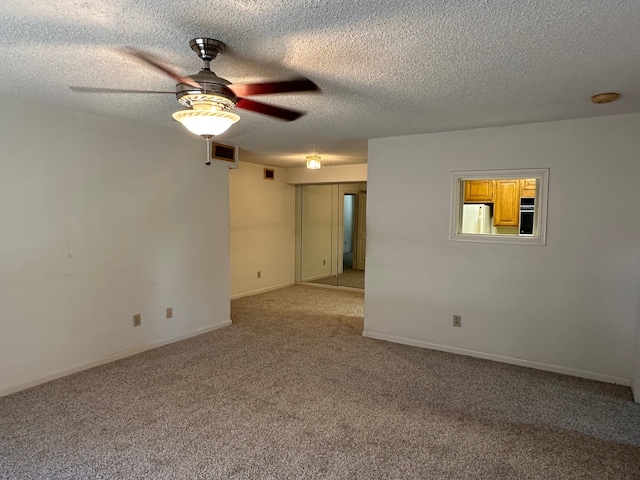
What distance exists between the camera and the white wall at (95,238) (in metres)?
2.95

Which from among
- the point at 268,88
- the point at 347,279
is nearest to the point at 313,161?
the point at 347,279

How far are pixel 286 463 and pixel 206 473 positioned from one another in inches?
16.9

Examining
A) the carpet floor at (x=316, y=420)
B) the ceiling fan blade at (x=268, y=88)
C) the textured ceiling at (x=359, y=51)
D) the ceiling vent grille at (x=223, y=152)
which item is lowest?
the carpet floor at (x=316, y=420)

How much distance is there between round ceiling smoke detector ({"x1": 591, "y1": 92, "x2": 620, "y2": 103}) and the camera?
103 inches

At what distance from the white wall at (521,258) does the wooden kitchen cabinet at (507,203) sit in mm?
1594

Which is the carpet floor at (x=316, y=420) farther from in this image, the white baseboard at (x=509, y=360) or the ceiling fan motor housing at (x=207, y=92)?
the ceiling fan motor housing at (x=207, y=92)

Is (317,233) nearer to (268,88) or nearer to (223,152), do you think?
(223,152)

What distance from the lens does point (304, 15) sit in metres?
1.63

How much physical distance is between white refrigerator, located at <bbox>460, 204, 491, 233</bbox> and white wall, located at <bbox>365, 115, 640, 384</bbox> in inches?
47.5

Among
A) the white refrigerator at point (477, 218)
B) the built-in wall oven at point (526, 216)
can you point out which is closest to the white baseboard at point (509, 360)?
the white refrigerator at point (477, 218)

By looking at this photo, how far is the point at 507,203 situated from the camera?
5094mm

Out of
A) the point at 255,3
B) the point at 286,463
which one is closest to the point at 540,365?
the point at 286,463

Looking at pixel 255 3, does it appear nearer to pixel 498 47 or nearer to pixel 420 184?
pixel 498 47

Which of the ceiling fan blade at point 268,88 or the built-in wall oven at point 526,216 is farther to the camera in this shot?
the built-in wall oven at point 526,216
